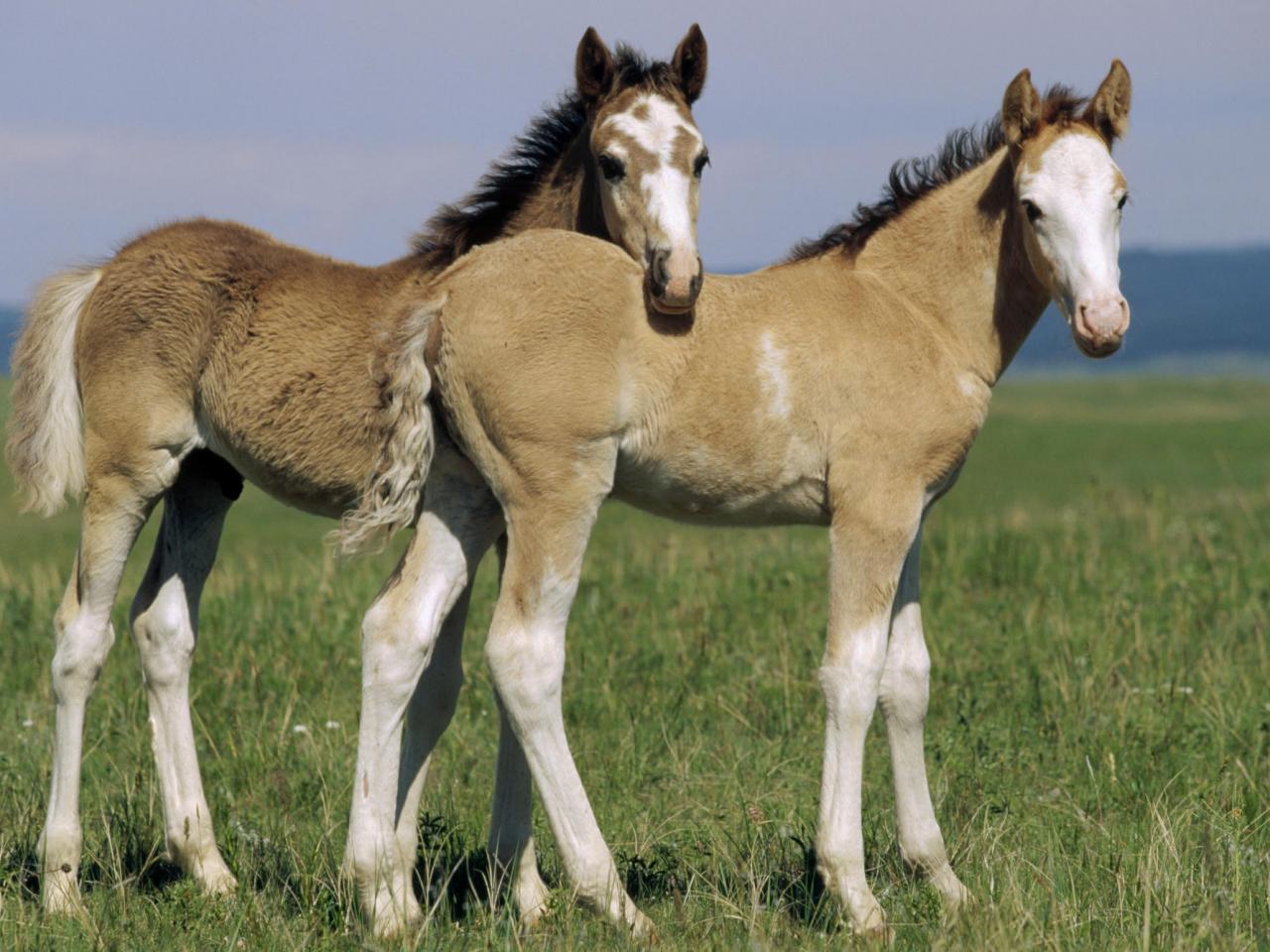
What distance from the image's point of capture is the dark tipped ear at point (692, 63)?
5094 mm

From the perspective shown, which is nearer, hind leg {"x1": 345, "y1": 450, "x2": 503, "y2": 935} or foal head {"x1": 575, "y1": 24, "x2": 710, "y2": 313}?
hind leg {"x1": 345, "y1": 450, "x2": 503, "y2": 935}

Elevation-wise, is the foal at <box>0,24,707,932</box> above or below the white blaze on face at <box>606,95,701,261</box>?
below

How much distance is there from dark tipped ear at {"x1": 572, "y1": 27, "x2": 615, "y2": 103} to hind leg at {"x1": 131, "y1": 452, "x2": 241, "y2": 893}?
1.80 metres

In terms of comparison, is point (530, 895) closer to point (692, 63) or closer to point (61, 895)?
point (61, 895)

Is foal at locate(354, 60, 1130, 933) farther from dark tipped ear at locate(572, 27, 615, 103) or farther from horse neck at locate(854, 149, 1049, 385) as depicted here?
dark tipped ear at locate(572, 27, 615, 103)

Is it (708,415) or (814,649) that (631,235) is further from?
(814,649)

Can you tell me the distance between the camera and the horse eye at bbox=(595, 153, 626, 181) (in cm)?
473

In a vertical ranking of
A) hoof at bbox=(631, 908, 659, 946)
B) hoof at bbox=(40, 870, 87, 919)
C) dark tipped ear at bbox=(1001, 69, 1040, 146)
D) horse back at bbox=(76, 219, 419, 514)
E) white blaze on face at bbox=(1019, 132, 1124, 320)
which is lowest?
hoof at bbox=(40, 870, 87, 919)

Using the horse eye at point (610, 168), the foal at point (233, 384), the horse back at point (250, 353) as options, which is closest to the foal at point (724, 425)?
the foal at point (233, 384)

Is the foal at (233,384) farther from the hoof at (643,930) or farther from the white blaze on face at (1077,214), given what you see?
the white blaze on face at (1077,214)

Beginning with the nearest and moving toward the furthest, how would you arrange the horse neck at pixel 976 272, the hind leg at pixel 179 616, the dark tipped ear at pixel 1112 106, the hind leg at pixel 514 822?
1. the dark tipped ear at pixel 1112 106
2. the horse neck at pixel 976 272
3. the hind leg at pixel 514 822
4. the hind leg at pixel 179 616

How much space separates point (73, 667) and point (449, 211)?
1.93 meters

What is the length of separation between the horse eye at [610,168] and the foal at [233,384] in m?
0.01

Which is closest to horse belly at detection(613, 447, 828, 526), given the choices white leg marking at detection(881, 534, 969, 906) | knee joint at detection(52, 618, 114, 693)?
white leg marking at detection(881, 534, 969, 906)
